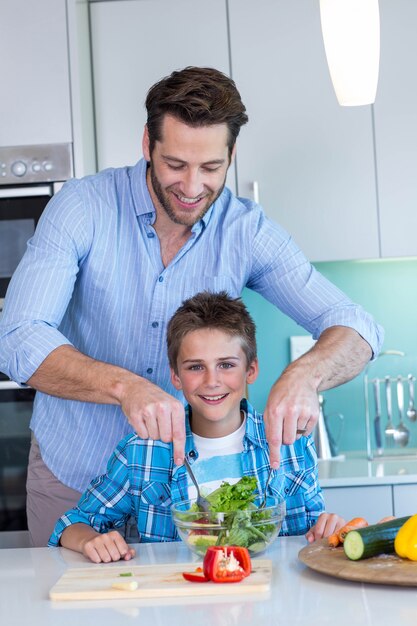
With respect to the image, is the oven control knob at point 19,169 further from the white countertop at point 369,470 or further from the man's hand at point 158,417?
the man's hand at point 158,417

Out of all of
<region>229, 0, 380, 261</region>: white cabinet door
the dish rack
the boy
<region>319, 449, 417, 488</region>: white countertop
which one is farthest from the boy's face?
the dish rack

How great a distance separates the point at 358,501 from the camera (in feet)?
9.55

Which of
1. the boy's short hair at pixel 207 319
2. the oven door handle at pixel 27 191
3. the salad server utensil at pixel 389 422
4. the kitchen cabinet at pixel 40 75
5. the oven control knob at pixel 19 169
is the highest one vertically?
the kitchen cabinet at pixel 40 75

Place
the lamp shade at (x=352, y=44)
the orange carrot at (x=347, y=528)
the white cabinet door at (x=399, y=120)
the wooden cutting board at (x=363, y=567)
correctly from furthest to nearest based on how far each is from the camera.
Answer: the white cabinet door at (x=399, y=120) < the lamp shade at (x=352, y=44) < the orange carrot at (x=347, y=528) < the wooden cutting board at (x=363, y=567)

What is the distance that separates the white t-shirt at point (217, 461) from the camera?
1905mm

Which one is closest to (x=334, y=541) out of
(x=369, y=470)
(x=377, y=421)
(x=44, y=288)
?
(x=44, y=288)

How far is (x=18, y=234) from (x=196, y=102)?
48.9 inches

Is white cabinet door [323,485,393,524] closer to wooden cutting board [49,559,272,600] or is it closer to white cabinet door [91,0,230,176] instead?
white cabinet door [91,0,230,176]

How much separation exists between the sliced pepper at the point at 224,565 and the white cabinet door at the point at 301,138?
1.94 metres

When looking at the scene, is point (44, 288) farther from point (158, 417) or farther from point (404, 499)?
point (404, 499)

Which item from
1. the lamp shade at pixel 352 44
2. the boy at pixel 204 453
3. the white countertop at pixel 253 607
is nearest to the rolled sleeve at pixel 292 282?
the boy at pixel 204 453

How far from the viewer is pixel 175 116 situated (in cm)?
185

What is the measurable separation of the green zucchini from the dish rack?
6.17 feet

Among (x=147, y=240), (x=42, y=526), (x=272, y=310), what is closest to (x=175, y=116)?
(x=147, y=240)
